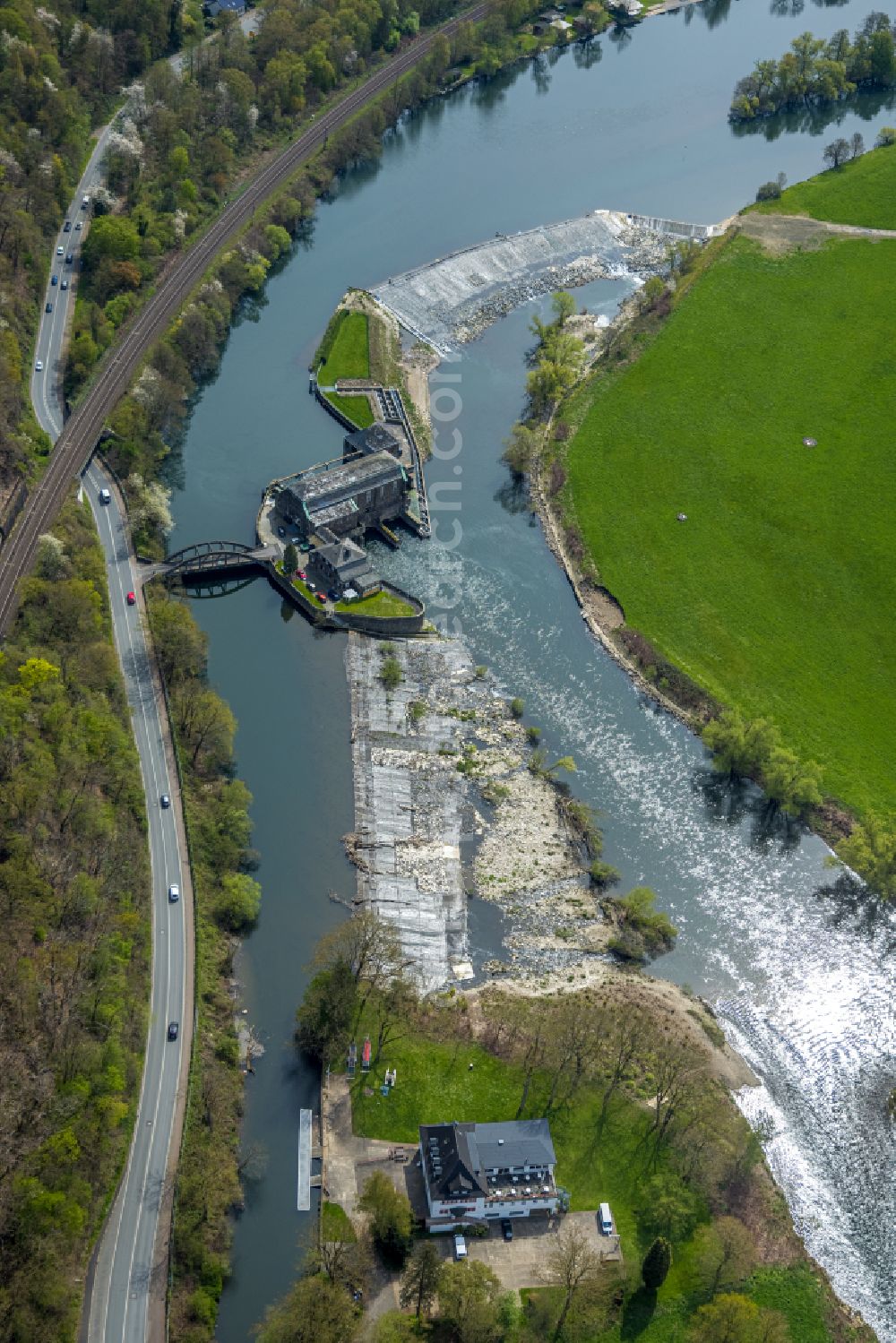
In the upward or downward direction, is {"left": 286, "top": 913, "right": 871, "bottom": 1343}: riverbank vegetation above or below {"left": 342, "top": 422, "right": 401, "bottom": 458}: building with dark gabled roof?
below

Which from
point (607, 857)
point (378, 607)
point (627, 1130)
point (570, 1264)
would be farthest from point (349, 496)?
point (570, 1264)

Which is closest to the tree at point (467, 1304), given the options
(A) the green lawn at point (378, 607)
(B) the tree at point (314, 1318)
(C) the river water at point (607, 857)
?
(B) the tree at point (314, 1318)

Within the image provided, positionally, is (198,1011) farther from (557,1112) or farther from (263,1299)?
(557,1112)

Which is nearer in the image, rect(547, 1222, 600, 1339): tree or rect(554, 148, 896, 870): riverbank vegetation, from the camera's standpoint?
rect(547, 1222, 600, 1339): tree

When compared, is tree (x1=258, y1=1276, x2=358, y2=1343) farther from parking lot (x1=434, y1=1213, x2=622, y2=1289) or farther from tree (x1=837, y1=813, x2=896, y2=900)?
tree (x1=837, y1=813, x2=896, y2=900)

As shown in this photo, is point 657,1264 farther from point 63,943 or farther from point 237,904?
point 63,943

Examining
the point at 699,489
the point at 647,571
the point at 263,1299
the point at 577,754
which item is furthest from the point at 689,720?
the point at 263,1299

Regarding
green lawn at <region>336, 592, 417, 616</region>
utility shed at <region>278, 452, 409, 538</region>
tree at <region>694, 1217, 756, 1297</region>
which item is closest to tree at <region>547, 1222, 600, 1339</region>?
tree at <region>694, 1217, 756, 1297</region>
